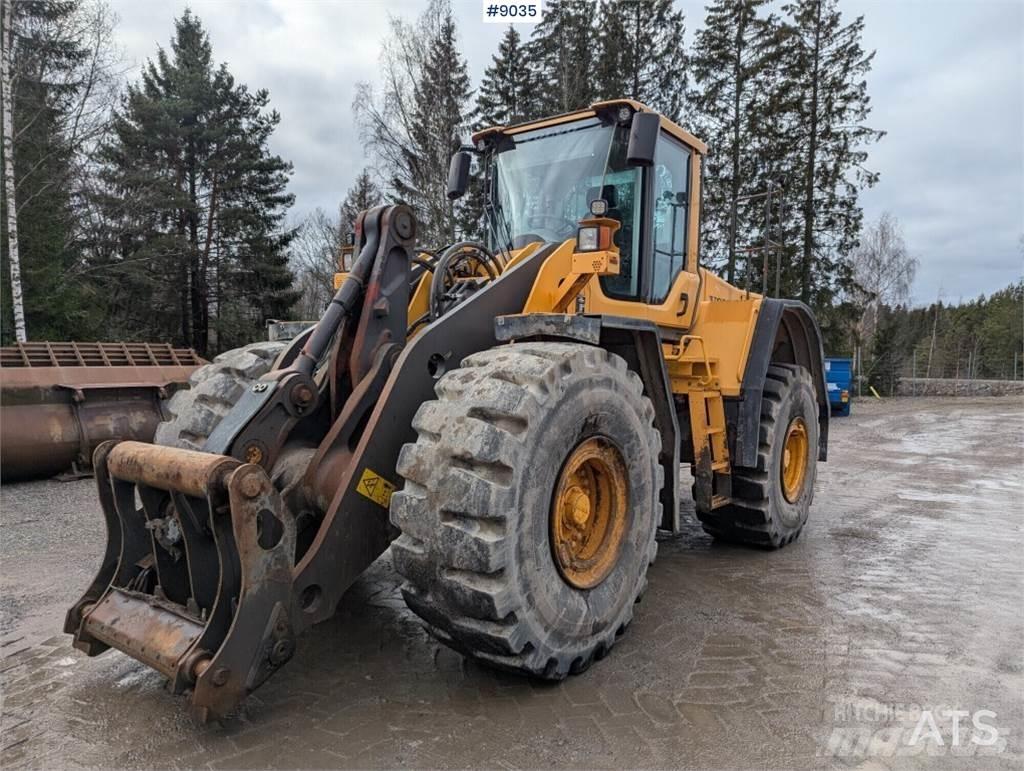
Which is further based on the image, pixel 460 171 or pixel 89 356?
pixel 89 356

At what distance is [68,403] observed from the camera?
7.82 metres

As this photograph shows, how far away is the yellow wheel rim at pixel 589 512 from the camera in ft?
10.1

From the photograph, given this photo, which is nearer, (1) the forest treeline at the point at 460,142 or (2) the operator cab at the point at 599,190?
(2) the operator cab at the point at 599,190

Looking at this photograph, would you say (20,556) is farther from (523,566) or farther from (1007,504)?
(1007,504)

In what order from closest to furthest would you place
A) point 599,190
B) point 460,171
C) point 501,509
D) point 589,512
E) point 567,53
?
1. point 501,509
2. point 589,512
3. point 599,190
4. point 460,171
5. point 567,53

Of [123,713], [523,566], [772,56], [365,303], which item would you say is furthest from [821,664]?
[772,56]

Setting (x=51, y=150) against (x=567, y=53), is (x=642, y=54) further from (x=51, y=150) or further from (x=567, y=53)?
(x=51, y=150)

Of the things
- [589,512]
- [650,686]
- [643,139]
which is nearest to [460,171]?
[643,139]

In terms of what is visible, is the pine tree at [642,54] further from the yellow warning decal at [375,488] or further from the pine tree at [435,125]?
the yellow warning decal at [375,488]

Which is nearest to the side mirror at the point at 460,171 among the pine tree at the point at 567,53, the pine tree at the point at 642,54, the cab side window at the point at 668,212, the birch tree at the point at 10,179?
the cab side window at the point at 668,212

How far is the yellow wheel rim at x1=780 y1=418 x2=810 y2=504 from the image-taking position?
5.93 m

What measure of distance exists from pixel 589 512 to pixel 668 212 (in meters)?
2.39

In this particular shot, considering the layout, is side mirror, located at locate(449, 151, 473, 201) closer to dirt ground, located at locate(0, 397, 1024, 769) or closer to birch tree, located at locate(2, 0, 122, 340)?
dirt ground, located at locate(0, 397, 1024, 769)

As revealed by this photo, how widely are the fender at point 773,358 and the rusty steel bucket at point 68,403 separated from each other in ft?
21.8
